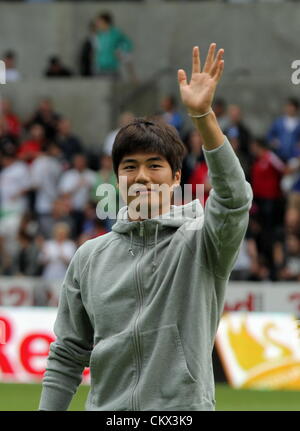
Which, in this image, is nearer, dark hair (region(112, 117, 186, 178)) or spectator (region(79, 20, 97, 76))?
dark hair (region(112, 117, 186, 178))

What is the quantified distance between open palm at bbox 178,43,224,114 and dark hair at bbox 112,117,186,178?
1.03 feet

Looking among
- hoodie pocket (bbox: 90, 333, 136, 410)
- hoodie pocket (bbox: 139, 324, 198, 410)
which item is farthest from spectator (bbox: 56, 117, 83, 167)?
hoodie pocket (bbox: 139, 324, 198, 410)

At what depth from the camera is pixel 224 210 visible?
4457mm

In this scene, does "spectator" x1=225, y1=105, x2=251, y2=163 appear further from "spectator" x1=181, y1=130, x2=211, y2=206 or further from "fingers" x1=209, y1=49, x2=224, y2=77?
"fingers" x1=209, y1=49, x2=224, y2=77

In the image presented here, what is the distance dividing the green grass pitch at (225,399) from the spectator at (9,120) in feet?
25.1

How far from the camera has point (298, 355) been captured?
47.9 ft

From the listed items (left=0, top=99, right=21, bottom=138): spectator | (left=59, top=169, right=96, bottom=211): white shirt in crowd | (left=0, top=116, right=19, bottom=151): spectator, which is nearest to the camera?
(left=59, top=169, right=96, bottom=211): white shirt in crowd

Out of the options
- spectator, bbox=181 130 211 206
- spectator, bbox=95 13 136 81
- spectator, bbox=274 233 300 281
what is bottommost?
spectator, bbox=274 233 300 281

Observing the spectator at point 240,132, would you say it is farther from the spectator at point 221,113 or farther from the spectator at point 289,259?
the spectator at point 289,259

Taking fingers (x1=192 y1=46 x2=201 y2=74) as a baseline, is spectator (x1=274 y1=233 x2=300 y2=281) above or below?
above

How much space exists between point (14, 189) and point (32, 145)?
1.17 metres

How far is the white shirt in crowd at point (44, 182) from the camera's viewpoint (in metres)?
19.8

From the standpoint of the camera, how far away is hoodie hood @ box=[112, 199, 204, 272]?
4.70 metres

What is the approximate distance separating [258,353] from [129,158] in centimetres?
1025
